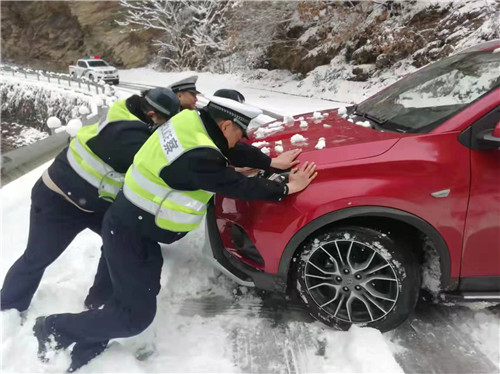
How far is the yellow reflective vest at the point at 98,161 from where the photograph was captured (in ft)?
7.75

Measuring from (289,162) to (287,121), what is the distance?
1028 mm

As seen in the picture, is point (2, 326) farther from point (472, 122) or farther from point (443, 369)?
point (472, 122)


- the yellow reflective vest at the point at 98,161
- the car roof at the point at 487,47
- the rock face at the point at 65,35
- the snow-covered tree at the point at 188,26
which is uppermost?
the car roof at the point at 487,47

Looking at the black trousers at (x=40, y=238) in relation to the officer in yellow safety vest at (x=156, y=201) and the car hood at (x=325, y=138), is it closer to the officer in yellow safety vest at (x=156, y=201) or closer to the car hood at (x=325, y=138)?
the officer in yellow safety vest at (x=156, y=201)

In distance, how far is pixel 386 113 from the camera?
9.36ft

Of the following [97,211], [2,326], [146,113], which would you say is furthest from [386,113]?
[2,326]

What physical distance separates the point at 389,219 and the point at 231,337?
1.23 metres

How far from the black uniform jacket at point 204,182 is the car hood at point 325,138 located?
40cm

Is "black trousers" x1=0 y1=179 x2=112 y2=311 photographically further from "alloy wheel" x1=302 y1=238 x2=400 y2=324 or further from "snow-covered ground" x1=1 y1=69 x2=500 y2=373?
"alloy wheel" x1=302 y1=238 x2=400 y2=324

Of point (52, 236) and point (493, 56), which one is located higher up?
point (493, 56)

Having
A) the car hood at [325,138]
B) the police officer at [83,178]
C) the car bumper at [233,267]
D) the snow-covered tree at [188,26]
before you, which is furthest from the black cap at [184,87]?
the snow-covered tree at [188,26]

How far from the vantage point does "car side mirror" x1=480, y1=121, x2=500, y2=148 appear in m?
2.04

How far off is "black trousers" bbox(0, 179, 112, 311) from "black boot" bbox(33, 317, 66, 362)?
0.36 m

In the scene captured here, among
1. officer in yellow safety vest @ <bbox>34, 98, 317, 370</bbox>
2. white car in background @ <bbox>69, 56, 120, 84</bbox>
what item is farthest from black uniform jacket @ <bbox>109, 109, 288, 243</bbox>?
white car in background @ <bbox>69, 56, 120, 84</bbox>
